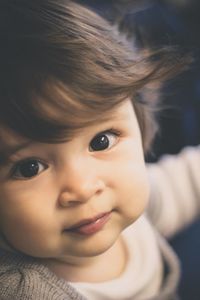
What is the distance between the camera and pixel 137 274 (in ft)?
2.61

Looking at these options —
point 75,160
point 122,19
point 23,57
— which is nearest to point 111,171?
point 75,160

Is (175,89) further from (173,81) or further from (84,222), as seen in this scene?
(84,222)

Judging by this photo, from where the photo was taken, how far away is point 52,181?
612mm

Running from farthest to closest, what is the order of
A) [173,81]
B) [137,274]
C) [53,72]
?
[173,81] < [137,274] < [53,72]

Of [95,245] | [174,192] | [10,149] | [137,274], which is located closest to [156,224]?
[174,192]

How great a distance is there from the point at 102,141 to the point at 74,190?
0.25 ft

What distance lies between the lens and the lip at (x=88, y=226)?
629 mm

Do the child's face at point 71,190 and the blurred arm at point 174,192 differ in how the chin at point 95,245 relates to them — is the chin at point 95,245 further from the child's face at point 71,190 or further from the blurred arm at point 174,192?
the blurred arm at point 174,192

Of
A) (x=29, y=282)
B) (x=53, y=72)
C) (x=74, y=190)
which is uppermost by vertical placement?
(x=53, y=72)

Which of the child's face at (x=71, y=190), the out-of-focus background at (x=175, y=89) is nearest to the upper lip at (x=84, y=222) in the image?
the child's face at (x=71, y=190)

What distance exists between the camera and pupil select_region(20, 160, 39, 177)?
Result: 609mm

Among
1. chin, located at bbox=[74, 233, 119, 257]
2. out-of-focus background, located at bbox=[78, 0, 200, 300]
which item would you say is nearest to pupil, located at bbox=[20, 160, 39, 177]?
chin, located at bbox=[74, 233, 119, 257]

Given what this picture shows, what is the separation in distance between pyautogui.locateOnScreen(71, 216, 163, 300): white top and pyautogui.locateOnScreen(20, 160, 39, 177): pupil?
185mm

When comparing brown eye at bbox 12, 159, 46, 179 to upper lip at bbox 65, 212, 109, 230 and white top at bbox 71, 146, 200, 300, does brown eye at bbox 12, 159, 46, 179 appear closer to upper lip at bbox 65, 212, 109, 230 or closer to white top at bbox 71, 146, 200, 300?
upper lip at bbox 65, 212, 109, 230
